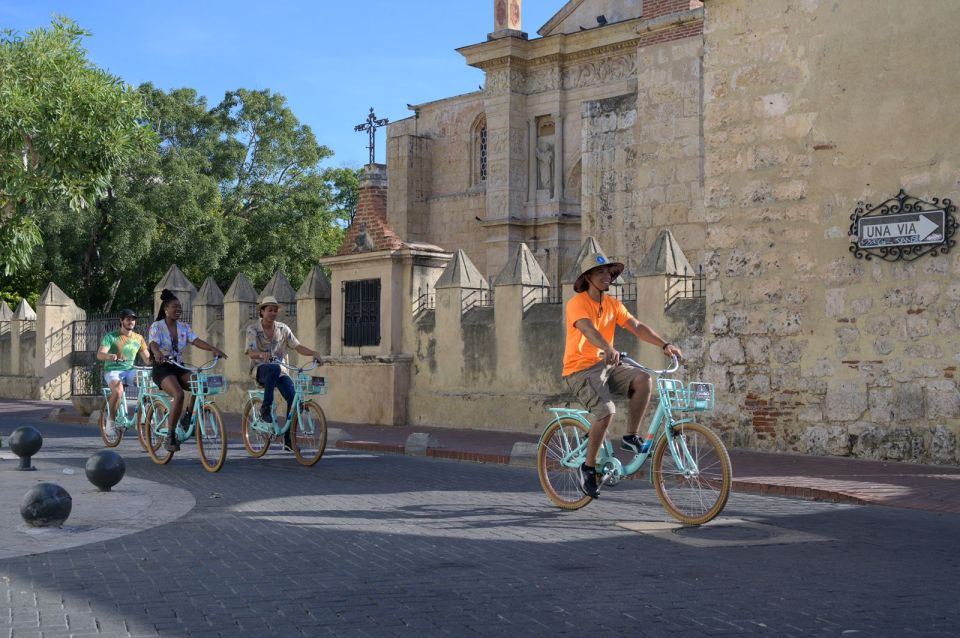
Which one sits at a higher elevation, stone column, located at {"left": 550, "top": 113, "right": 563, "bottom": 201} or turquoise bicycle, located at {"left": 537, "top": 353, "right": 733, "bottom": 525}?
stone column, located at {"left": 550, "top": 113, "right": 563, "bottom": 201}

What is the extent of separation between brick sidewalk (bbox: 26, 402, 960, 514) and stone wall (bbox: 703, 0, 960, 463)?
634mm

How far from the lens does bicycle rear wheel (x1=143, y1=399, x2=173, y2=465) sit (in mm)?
12641

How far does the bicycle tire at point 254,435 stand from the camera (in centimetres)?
1266

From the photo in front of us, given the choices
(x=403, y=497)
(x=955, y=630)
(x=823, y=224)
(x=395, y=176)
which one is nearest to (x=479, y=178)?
(x=395, y=176)

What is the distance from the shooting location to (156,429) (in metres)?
12.7

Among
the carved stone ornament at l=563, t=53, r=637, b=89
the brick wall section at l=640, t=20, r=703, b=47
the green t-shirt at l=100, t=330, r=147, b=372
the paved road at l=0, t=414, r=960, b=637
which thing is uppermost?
the carved stone ornament at l=563, t=53, r=637, b=89

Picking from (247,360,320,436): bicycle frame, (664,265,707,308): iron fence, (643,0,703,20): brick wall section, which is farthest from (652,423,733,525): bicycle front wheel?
(643,0,703,20): brick wall section

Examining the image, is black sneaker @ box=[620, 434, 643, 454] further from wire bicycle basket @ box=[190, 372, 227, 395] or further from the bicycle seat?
wire bicycle basket @ box=[190, 372, 227, 395]

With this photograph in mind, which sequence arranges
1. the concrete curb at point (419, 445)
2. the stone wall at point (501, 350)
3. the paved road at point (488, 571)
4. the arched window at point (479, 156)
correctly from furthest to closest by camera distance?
the arched window at point (479, 156)
the stone wall at point (501, 350)
the concrete curb at point (419, 445)
the paved road at point (488, 571)

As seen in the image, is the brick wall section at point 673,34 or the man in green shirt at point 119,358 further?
the brick wall section at point 673,34

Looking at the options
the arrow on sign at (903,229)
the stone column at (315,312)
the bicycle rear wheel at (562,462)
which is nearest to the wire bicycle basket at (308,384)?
the bicycle rear wheel at (562,462)

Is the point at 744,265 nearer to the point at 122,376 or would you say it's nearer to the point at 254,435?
the point at 254,435

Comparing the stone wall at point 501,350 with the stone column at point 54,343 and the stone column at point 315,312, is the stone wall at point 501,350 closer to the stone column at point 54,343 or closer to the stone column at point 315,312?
the stone column at point 315,312

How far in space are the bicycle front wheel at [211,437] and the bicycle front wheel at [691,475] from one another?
5.36 m
